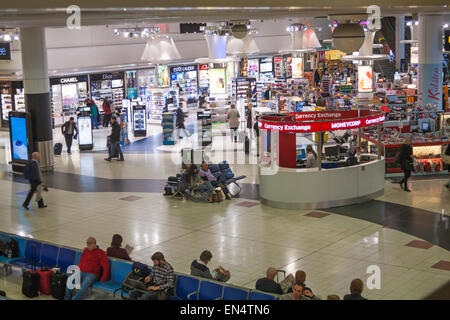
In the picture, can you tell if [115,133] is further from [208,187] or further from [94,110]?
[94,110]

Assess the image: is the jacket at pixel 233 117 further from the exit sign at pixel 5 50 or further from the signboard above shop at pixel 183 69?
the signboard above shop at pixel 183 69

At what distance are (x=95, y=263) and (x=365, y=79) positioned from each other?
19537 millimetres

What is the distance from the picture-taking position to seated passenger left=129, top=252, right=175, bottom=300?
25.6ft

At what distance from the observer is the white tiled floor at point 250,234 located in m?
9.48

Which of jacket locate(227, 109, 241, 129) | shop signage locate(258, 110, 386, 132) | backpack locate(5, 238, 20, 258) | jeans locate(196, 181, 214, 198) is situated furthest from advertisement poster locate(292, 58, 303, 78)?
backpack locate(5, 238, 20, 258)

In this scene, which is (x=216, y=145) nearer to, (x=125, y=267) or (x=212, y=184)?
(x=212, y=184)

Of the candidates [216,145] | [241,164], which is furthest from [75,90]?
[241,164]

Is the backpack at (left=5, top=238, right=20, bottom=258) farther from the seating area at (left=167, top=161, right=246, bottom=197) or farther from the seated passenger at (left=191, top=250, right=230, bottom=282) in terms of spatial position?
the seating area at (left=167, top=161, right=246, bottom=197)

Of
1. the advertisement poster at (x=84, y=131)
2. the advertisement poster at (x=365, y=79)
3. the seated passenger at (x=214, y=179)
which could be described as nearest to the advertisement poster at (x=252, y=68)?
the advertisement poster at (x=365, y=79)

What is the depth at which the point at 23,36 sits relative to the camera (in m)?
18.5

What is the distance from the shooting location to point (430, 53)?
73.5 feet

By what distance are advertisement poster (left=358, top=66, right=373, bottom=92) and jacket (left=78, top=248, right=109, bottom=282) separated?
19.1 metres

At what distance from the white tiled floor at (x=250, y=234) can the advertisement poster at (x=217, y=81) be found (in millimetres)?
13427

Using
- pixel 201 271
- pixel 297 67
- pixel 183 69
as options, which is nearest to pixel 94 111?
pixel 183 69
